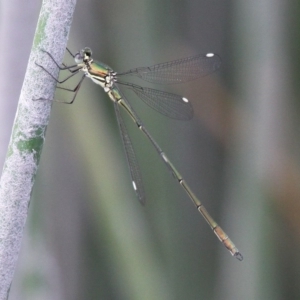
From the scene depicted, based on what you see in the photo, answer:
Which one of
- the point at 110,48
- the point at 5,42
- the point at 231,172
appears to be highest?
the point at 5,42

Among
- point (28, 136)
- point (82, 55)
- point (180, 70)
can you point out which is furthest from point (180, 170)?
point (28, 136)

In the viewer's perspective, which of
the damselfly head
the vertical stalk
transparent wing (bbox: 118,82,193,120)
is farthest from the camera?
transparent wing (bbox: 118,82,193,120)

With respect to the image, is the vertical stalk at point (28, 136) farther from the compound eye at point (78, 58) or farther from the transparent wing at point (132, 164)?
the transparent wing at point (132, 164)

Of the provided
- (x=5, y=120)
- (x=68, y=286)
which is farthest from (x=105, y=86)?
(x=68, y=286)

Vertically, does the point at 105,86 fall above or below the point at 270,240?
above

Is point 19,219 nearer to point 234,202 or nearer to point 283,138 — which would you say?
point 234,202

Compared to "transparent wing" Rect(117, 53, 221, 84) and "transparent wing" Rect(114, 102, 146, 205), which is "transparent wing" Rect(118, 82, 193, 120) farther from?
"transparent wing" Rect(114, 102, 146, 205)

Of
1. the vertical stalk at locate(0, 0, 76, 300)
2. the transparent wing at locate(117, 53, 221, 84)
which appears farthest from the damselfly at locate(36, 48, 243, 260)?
the vertical stalk at locate(0, 0, 76, 300)

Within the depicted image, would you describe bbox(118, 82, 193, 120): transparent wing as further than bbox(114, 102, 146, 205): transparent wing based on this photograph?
Yes
